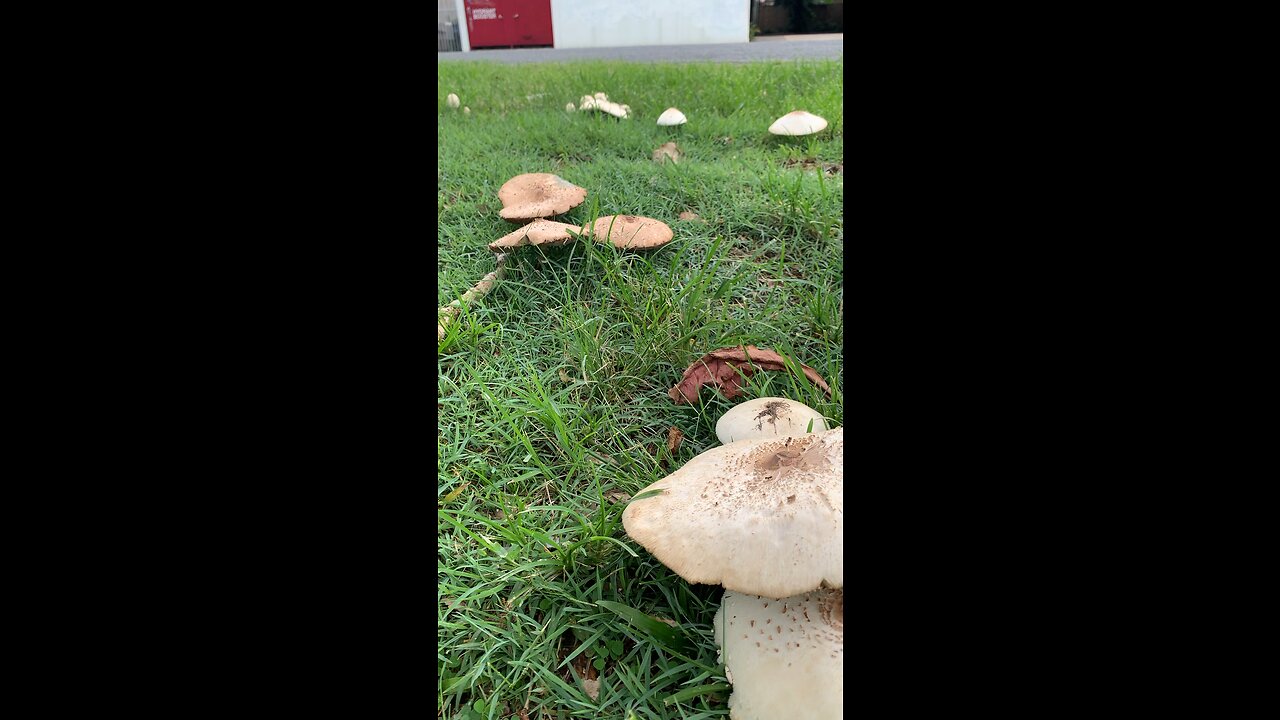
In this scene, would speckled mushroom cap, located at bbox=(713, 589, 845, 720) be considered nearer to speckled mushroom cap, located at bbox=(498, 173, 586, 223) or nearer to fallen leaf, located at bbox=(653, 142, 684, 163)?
speckled mushroom cap, located at bbox=(498, 173, 586, 223)

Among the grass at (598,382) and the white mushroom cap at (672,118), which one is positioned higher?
the white mushroom cap at (672,118)

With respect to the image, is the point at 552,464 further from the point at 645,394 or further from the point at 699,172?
the point at 699,172

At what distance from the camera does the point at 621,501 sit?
1632 mm

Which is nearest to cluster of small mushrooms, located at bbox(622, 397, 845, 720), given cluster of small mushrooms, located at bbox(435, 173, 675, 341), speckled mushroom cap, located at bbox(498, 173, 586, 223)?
cluster of small mushrooms, located at bbox(435, 173, 675, 341)

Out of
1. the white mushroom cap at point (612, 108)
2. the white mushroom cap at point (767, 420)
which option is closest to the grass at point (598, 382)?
the white mushroom cap at point (767, 420)

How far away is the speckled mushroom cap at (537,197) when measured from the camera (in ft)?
9.80

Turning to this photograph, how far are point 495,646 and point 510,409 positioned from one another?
797mm

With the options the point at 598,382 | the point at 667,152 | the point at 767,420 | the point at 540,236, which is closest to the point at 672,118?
the point at 667,152

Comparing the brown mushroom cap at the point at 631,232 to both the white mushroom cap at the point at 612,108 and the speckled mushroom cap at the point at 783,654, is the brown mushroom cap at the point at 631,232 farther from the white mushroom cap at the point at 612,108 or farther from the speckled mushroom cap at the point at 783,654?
the white mushroom cap at the point at 612,108

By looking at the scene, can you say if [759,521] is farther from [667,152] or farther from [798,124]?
[798,124]

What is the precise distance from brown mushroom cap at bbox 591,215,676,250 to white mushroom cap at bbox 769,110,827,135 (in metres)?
2.01

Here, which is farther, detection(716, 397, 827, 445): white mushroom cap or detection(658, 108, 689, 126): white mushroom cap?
detection(658, 108, 689, 126): white mushroom cap

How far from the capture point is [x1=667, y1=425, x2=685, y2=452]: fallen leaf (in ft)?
6.14

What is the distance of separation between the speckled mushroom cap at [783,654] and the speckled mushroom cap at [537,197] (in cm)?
211
